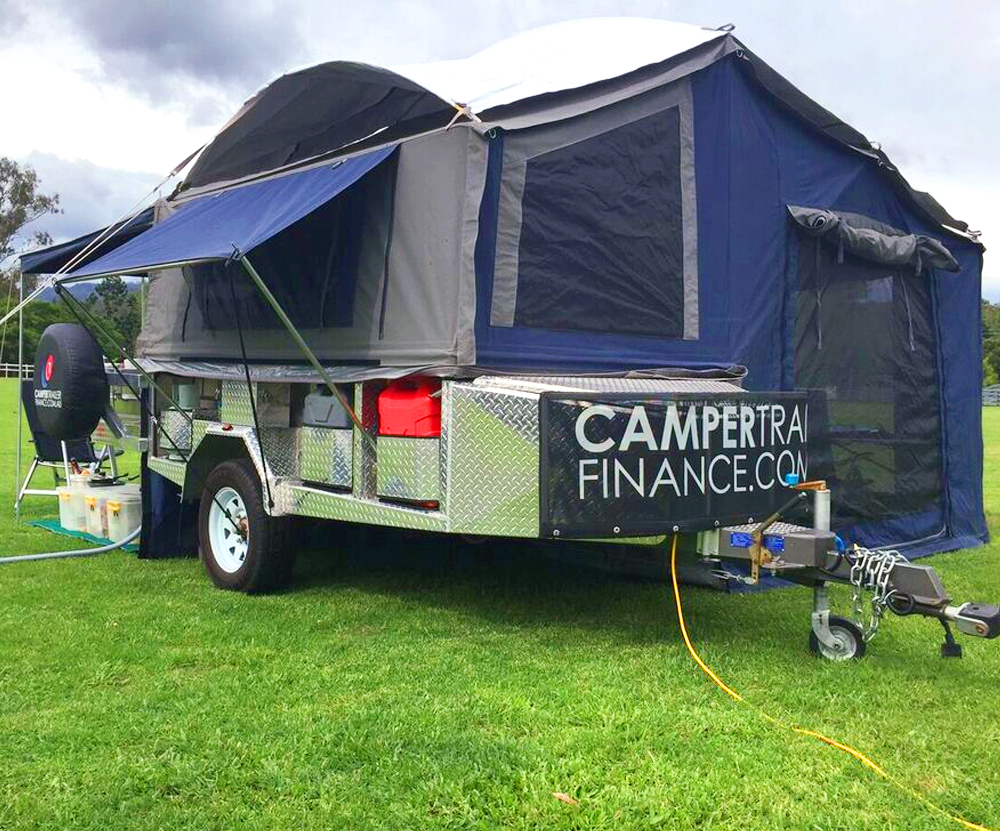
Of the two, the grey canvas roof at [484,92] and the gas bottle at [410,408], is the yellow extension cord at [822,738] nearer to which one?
the gas bottle at [410,408]

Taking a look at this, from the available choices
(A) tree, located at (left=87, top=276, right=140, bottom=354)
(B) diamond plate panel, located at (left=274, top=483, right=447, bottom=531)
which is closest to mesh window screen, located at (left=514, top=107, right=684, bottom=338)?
(B) diamond plate panel, located at (left=274, top=483, right=447, bottom=531)

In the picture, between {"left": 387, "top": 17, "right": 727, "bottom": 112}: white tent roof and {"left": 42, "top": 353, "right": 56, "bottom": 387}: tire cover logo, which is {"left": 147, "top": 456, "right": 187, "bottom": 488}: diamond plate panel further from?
{"left": 387, "top": 17, "right": 727, "bottom": 112}: white tent roof

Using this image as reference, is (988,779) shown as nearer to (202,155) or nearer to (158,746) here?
(158,746)

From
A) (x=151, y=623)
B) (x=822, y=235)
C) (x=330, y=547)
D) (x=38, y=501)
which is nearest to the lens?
(x=151, y=623)

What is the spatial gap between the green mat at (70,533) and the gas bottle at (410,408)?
307cm

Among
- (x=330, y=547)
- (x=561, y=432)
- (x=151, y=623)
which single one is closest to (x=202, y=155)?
(x=330, y=547)

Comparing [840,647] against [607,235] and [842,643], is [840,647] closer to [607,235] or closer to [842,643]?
[842,643]

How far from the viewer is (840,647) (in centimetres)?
474

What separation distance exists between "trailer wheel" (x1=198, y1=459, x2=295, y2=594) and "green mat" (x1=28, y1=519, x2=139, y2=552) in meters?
1.36

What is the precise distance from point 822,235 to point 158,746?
506 centimetres

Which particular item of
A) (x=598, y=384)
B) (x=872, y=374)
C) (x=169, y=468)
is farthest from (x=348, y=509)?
(x=872, y=374)

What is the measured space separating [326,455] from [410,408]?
0.79m

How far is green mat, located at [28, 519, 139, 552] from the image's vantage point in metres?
7.45

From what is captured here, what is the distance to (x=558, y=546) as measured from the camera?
5.76m
